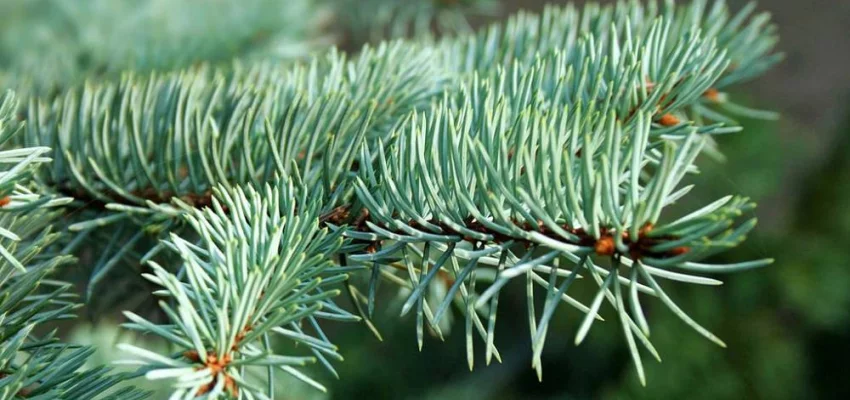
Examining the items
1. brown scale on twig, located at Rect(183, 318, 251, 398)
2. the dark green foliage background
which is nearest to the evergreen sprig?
brown scale on twig, located at Rect(183, 318, 251, 398)

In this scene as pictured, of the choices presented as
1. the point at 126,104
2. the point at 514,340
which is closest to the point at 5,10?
the point at 126,104

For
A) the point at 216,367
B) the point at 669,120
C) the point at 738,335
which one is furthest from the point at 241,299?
the point at 738,335

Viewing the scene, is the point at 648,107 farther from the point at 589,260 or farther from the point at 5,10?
the point at 5,10

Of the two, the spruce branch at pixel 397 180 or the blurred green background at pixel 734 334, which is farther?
the blurred green background at pixel 734 334

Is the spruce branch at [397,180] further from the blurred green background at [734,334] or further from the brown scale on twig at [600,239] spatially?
the blurred green background at [734,334]

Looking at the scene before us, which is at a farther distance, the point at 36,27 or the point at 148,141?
the point at 36,27

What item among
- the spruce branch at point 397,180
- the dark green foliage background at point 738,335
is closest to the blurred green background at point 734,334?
the dark green foliage background at point 738,335

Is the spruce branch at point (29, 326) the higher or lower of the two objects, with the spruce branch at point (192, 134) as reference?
lower

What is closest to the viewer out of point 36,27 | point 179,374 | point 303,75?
point 179,374
